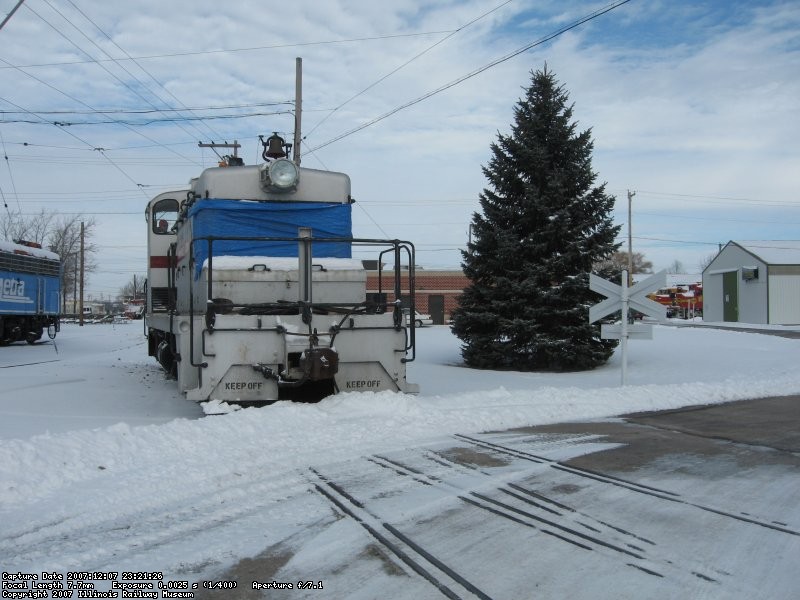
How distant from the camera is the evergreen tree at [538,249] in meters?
16.0

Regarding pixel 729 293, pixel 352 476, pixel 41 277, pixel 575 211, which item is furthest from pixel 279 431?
pixel 729 293

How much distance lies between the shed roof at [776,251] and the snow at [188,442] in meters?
25.5

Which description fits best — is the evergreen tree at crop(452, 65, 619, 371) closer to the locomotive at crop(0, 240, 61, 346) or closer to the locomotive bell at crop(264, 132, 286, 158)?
the locomotive bell at crop(264, 132, 286, 158)

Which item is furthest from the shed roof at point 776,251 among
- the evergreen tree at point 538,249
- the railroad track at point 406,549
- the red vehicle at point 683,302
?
Answer: the railroad track at point 406,549

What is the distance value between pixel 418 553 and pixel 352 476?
1915mm

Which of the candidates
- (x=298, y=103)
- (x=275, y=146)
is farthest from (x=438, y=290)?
(x=275, y=146)

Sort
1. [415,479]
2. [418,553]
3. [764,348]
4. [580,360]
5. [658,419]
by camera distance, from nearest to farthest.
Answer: [418,553]
[415,479]
[658,419]
[580,360]
[764,348]

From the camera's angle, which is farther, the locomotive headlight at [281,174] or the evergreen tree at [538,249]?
the evergreen tree at [538,249]

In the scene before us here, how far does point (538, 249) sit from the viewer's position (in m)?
16.0

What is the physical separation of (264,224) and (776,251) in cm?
3855

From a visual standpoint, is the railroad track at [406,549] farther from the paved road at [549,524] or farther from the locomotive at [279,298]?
the locomotive at [279,298]

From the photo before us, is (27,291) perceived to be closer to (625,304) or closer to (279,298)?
(279,298)

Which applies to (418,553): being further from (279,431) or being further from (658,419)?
(658,419)

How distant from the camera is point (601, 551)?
13.8ft
